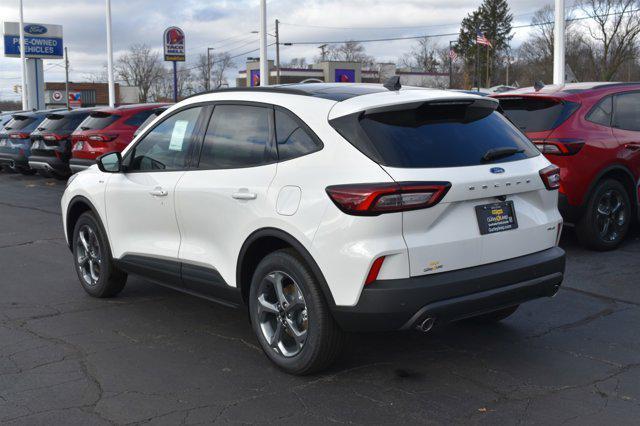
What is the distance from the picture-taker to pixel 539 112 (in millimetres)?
7875

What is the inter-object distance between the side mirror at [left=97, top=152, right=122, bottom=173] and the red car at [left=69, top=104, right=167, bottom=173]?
7.98 m

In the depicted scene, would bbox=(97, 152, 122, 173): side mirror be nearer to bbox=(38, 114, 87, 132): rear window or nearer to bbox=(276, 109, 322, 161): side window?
bbox=(276, 109, 322, 161): side window

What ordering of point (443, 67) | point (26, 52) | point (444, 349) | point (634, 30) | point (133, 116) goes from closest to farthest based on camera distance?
point (444, 349), point (133, 116), point (26, 52), point (634, 30), point (443, 67)

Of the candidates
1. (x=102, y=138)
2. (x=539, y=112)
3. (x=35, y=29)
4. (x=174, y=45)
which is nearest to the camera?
(x=539, y=112)

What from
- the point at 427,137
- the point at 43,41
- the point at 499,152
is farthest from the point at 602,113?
the point at 43,41

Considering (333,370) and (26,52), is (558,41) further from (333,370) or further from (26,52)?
(26,52)

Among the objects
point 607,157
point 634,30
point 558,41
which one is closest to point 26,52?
point 558,41

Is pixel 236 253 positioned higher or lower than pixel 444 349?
higher

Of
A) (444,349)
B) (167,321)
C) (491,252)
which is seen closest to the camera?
(491,252)

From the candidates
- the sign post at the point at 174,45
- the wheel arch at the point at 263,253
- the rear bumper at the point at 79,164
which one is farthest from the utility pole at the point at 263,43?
the wheel arch at the point at 263,253

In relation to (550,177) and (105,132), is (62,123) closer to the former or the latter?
(105,132)

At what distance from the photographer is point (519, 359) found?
15.5ft

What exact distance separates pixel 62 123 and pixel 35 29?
98.2ft

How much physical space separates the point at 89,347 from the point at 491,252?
109 inches
